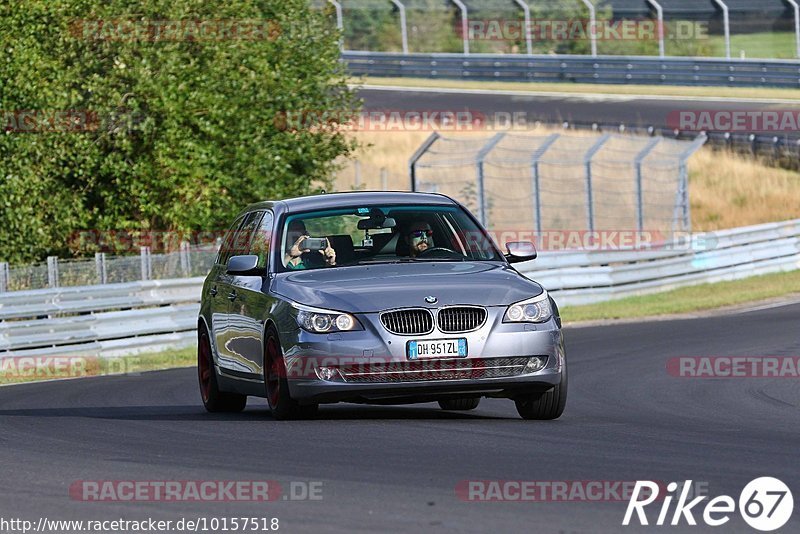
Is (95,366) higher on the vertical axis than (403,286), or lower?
lower

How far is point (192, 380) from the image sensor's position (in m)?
17.6

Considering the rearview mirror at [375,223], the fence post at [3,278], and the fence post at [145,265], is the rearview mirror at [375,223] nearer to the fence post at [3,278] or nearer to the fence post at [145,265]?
the fence post at [3,278]

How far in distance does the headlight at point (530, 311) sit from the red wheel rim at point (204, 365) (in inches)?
135

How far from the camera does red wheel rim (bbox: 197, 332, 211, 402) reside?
13516 millimetres

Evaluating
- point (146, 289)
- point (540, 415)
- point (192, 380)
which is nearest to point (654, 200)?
point (146, 289)

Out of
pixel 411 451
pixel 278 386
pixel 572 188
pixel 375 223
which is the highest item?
pixel 375 223

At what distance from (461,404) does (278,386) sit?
2.03 meters

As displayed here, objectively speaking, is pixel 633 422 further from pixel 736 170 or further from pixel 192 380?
pixel 736 170

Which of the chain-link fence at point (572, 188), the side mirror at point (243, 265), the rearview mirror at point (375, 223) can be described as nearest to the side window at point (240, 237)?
the side mirror at point (243, 265)

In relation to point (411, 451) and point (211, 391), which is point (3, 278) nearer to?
point (211, 391)

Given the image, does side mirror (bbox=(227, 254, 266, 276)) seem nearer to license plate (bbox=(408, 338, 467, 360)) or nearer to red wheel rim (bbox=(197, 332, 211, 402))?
red wheel rim (bbox=(197, 332, 211, 402))

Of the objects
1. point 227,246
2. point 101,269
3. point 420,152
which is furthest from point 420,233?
point 420,152

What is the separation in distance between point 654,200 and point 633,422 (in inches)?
1111

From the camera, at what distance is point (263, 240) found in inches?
496
